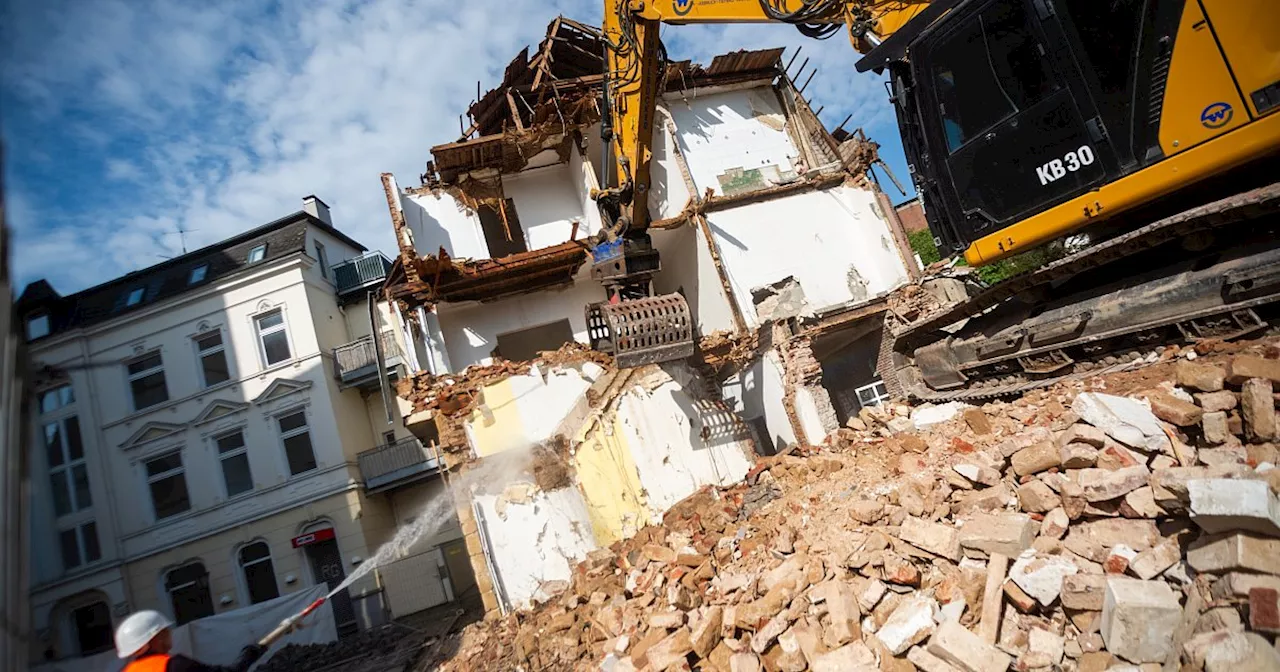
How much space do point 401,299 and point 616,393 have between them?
20.1 ft

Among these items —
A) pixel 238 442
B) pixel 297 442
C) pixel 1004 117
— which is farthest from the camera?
pixel 297 442

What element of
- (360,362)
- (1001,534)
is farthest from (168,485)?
(1001,534)

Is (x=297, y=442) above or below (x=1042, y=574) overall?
above

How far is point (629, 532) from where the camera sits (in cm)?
1048

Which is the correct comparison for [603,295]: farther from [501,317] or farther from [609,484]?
[609,484]

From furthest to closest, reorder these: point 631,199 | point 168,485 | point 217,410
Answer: point 217,410, point 168,485, point 631,199

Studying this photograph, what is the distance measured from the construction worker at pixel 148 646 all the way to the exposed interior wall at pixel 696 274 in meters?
10.9

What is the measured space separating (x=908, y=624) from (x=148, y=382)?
71.4 ft

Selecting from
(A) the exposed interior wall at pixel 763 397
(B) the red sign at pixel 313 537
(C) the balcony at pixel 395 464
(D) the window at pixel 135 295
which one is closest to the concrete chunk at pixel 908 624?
(A) the exposed interior wall at pixel 763 397

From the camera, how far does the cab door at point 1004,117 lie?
15.6 feet

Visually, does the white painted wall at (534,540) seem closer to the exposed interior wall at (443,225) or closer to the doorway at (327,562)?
the exposed interior wall at (443,225)

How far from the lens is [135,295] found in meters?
18.2

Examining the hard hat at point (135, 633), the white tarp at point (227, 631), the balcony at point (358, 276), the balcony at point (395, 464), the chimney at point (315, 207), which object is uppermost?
the chimney at point (315, 207)

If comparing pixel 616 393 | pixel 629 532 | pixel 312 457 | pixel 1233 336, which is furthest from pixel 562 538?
pixel 312 457
